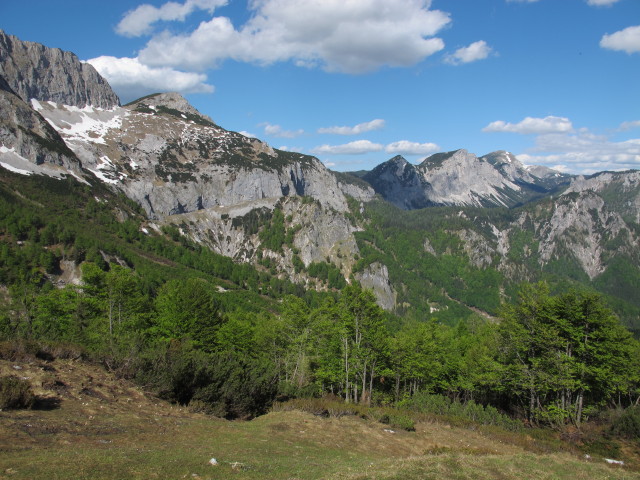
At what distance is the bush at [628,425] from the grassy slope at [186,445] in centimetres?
755

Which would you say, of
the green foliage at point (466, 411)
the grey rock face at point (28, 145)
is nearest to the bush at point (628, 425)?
the green foliage at point (466, 411)

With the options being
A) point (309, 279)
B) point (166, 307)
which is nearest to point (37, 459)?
point (166, 307)

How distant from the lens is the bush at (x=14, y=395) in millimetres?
12742

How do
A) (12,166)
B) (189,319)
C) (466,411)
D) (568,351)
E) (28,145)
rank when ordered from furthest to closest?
(28,145) → (12,166) → (189,319) → (568,351) → (466,411)

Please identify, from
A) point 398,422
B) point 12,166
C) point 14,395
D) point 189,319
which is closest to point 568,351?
point 398,422

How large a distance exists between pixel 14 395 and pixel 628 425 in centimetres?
3337

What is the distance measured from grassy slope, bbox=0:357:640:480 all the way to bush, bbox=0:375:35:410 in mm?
633

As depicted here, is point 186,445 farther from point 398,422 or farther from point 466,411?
point 466,411

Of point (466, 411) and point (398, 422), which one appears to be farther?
point (466, 411)

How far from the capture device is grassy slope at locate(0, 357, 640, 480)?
992 cm

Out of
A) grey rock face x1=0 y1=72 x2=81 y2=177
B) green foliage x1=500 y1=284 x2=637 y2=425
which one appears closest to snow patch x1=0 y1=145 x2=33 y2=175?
grey rock face x1=0 y1=72 x2=81 y2=177

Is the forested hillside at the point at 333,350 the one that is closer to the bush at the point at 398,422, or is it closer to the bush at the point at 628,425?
the bush at the point at 628,425

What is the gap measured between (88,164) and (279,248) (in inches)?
3945

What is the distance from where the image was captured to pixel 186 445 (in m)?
12.8
